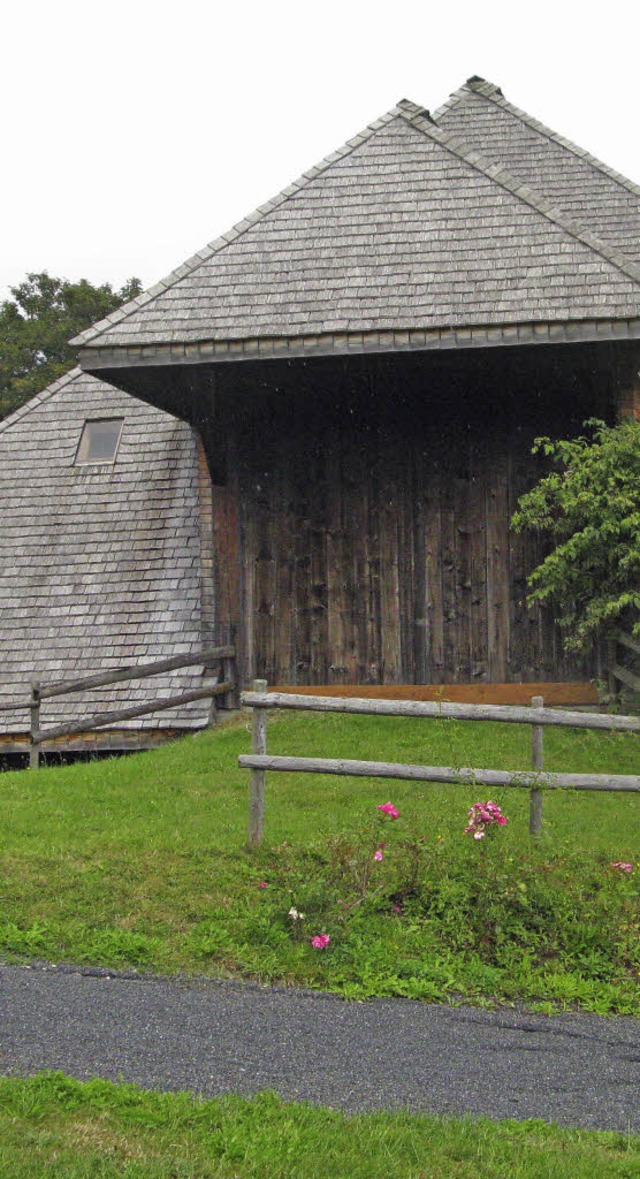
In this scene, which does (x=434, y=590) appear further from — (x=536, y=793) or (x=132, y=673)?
(x=536, y=793)

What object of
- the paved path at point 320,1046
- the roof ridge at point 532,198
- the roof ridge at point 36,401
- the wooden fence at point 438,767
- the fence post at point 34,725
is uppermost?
the roof ridge at point 532,198

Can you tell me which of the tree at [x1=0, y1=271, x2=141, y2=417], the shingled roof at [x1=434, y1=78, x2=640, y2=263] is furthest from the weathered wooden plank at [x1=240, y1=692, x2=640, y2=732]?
the tree at [x1=0, y1=271, x2=141, y2=417]

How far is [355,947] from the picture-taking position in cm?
669

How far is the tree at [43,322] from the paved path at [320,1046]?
3023cm

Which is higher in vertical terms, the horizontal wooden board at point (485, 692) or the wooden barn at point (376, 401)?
the wooden barn at point (376, 401)

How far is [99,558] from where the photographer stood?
15359 millimetres

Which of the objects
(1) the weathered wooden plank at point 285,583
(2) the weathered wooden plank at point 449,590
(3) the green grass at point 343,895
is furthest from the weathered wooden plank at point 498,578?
(3) the green grass at point 343,895

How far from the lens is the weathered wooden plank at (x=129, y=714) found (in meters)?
13.4

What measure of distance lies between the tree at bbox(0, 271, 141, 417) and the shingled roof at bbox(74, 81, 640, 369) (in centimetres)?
2217

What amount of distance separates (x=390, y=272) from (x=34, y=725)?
6.08 meters

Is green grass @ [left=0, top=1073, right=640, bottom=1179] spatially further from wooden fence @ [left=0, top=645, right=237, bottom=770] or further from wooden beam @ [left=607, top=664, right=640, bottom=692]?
wooden fence @ [left=0, top=645, right=237, bottom=770]

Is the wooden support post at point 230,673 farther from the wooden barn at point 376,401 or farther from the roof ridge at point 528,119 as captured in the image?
the roof ridge at point 528,119

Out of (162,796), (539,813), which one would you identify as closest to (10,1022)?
(539,813)

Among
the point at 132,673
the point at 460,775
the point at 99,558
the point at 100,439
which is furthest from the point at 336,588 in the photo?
the point at 460,775
